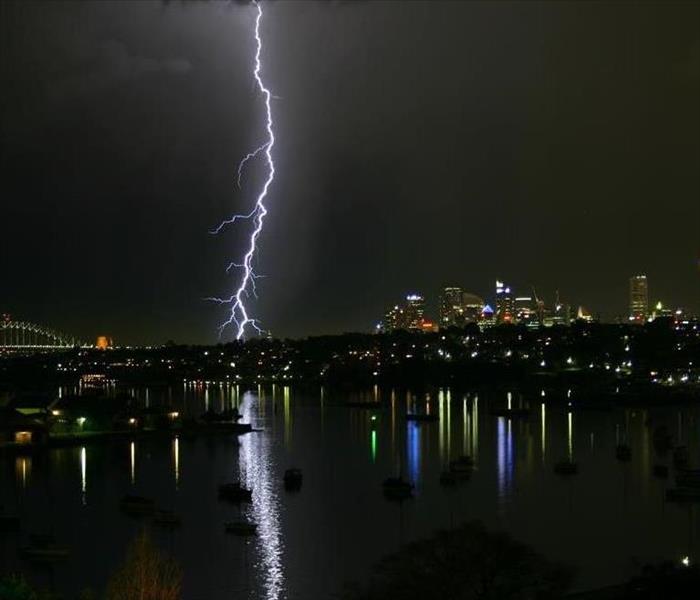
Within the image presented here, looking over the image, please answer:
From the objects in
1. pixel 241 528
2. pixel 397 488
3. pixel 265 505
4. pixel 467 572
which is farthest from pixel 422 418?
pixel 467 572

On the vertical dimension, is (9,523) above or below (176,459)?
above

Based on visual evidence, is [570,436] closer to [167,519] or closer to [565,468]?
[565,468]

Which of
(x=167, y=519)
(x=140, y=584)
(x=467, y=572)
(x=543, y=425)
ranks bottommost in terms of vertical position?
(x=543, y=425)

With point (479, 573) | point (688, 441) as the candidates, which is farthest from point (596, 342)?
point (479, 573)

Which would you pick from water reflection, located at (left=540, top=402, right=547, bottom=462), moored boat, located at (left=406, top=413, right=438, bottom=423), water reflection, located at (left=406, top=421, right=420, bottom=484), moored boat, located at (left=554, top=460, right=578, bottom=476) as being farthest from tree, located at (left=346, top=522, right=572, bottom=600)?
moored boat, located at (left=406, top=413, right=438, bottom=423)

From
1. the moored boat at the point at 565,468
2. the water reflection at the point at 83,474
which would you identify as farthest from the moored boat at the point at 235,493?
the moored boat at the point at 565,468

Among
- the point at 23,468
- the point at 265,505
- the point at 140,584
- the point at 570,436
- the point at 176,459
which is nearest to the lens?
the point at 140,584

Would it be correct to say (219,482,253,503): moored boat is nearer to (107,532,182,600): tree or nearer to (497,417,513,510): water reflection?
(497,417,513,510): water reflection

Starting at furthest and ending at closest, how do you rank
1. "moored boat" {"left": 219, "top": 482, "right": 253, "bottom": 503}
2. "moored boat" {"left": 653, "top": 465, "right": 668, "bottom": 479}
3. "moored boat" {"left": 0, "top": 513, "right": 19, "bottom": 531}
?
"moored boat" {"left": 653, "top": 465, "right": 668, "bottom": 479} → "moored boat" {"left": 219, "top": 482, "right": 253, "bottom": 503} → "moored boat" {"left": 0, "top": 513, "right": 19, "bottom": 531}

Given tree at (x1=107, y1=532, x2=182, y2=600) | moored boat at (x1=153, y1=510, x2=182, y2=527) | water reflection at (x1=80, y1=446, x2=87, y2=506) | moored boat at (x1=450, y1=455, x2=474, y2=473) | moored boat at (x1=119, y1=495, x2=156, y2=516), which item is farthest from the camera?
moored boat at (x1=450, y1=455, x2=474, y2=473)

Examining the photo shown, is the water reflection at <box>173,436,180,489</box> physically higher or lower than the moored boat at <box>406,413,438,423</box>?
lower

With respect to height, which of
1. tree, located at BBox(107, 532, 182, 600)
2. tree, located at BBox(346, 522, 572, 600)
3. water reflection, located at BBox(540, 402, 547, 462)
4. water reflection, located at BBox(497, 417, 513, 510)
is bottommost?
water reflection, located at BBox(540, 402, 547, 462)
